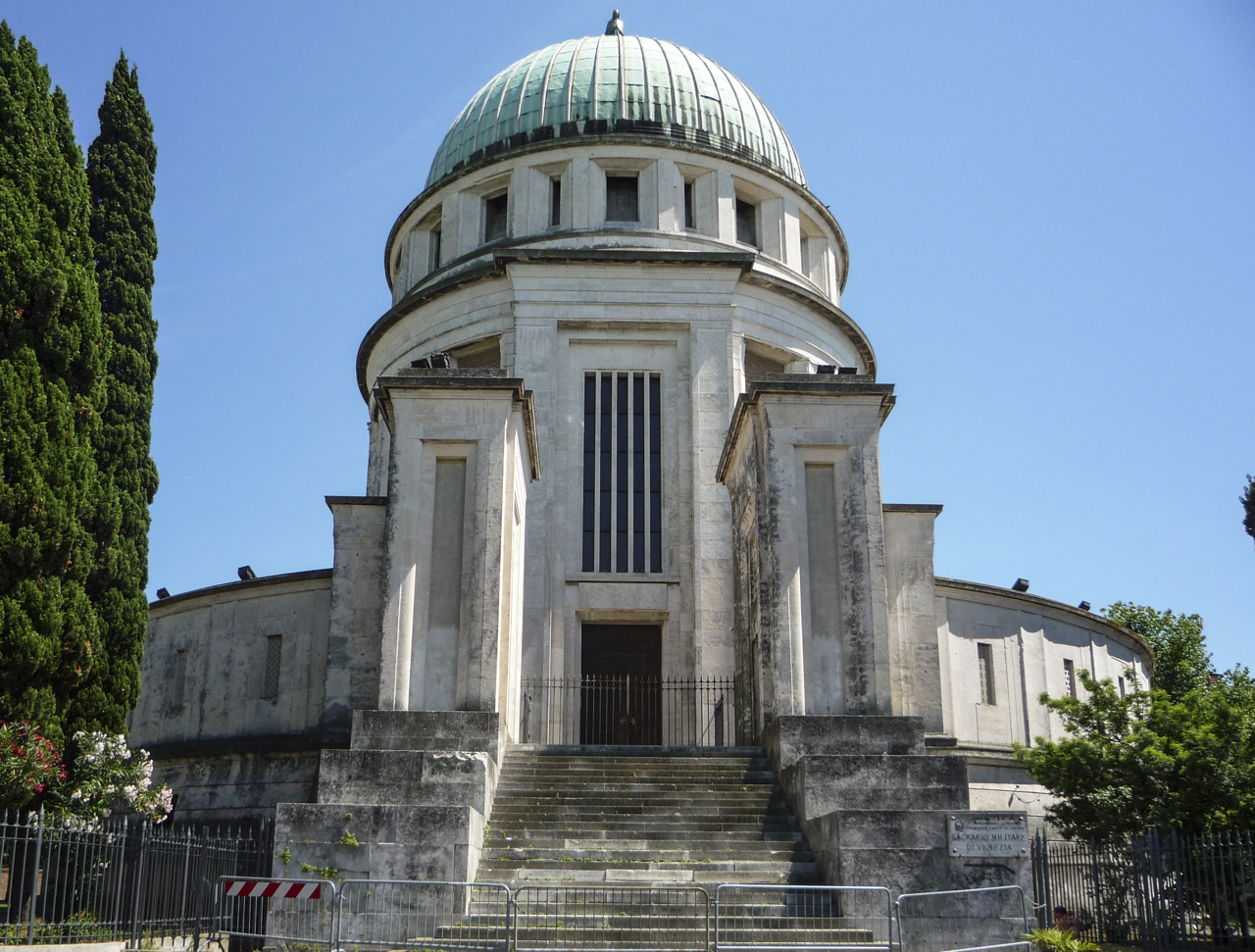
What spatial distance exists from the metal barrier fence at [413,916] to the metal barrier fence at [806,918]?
2500 mm

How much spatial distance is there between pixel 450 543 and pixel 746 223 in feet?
54.6

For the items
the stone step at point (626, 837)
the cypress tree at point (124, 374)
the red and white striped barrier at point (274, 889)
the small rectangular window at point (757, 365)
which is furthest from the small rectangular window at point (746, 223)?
the red and white striped barrier at point (274, 889)

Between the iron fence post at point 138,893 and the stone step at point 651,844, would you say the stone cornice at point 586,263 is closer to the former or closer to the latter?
the stone step at point 651,844

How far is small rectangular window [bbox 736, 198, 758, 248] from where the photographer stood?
3164cm

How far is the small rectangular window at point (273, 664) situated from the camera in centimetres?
2580

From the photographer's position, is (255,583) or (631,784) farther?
(255,583)

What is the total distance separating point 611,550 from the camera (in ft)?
86.3

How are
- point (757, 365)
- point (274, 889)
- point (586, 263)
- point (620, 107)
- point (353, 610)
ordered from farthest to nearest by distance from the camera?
point (620, 107) → point (757, 365) → point (586, 263) → point (353, 610) → point (274, 889)

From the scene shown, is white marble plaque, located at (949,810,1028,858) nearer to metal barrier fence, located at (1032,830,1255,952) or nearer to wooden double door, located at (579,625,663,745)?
metal barrier fence, located at (1032,830,1255,952)

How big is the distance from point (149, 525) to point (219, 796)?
29.5 ft

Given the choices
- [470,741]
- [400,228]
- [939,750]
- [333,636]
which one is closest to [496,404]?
[470,741]

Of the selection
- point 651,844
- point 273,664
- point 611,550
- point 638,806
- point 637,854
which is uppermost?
point 611,550

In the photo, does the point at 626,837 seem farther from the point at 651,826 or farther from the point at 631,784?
the point at 631,784

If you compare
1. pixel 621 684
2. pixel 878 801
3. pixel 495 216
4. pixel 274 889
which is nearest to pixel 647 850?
pixel 878 801
